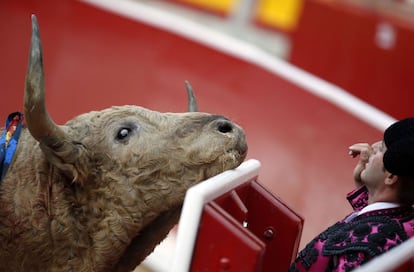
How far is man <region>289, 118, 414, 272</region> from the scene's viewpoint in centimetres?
257

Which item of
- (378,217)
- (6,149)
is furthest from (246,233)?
(6,149)

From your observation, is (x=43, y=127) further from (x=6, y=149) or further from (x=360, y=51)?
(x=360, y=51)

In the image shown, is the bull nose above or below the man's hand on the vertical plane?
above

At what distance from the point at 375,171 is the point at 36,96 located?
100 cm

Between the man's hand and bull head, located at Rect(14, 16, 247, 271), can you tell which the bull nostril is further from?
the man's hand

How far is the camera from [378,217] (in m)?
2.70

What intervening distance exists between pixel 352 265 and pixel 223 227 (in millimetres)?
454

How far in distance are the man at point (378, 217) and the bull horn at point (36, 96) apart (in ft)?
2.73

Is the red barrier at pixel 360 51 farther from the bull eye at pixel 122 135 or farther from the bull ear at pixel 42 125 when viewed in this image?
the bull ear at pixel 42 125

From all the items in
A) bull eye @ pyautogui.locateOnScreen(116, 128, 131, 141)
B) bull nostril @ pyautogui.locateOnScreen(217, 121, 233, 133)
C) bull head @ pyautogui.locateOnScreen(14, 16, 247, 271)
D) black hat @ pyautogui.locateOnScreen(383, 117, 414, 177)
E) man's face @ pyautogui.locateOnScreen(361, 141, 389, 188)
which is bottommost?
bull head @ pyautogui.locateOnScreen(14, 16, 247, 271)

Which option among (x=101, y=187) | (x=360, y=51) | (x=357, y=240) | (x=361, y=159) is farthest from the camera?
(x=360, y=51)

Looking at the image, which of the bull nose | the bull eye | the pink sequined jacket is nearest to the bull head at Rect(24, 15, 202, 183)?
the bull eye

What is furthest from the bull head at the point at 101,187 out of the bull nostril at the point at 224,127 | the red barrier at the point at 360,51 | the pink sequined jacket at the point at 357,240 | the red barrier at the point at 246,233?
the red barrier at the point at 360,51

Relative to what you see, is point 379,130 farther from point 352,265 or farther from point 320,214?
point 352,265
